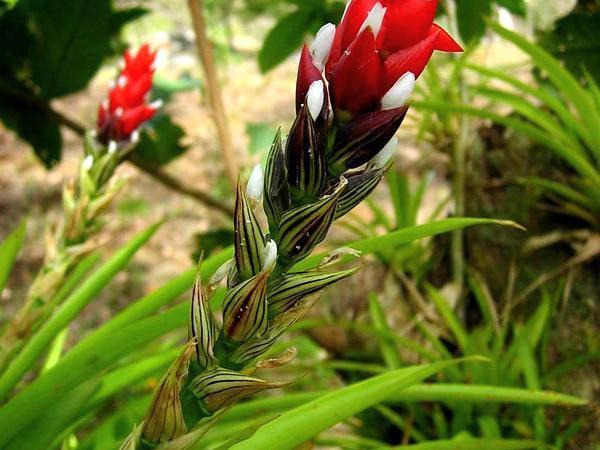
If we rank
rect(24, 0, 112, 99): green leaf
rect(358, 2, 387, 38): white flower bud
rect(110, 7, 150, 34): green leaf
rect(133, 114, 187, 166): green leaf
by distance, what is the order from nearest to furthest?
1. rect(358, 2, 387, 38): white flower bud
2. rect(24, 0, 112, 99): green leaf
3. rect(110, 7, 150, 34): green leaf
4. rect(133, 114, 187, 166): green leaf

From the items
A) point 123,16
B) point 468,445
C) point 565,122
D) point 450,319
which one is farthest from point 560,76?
point 123,16

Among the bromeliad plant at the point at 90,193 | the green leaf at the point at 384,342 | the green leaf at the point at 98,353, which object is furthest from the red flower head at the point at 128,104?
the green leaf at the point at 384,342

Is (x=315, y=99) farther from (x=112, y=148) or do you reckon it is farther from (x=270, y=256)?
(x=112, y=148)

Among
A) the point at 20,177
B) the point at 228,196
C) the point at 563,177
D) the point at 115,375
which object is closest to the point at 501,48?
the point at 228,196

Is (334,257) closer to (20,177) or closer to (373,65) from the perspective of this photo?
(373,65)

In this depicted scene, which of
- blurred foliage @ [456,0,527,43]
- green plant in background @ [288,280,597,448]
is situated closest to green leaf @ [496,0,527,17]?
blurred foliage @ [456,0,527,43]

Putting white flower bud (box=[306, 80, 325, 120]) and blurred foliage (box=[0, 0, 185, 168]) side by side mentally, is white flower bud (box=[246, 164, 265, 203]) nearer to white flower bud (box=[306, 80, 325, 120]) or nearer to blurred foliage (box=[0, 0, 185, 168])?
white flower bud (box=[306, 80, 325, 120])
